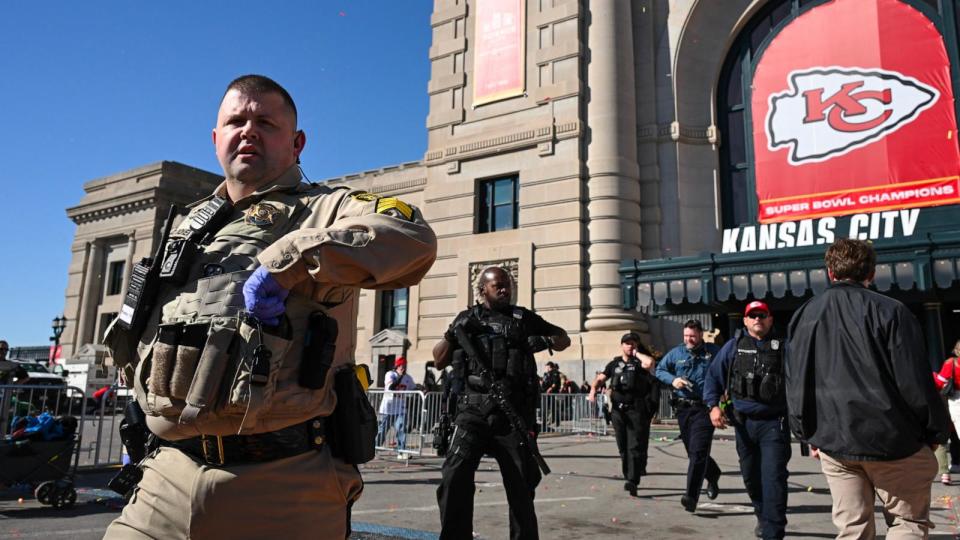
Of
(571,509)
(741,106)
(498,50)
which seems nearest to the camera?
(571,509)

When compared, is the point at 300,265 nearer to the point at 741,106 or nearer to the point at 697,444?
the point at 697,444

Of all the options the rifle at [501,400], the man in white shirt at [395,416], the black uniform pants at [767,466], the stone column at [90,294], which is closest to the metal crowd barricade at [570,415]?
the man in white shirt at [395,416]

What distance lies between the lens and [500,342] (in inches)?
201

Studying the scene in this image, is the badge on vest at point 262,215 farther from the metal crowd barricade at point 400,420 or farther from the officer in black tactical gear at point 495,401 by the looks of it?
the metal crowd barricade at point 400,420

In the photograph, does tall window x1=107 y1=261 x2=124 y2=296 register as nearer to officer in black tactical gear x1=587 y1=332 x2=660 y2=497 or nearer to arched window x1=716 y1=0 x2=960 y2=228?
arched window x1=716 y1=0 x2=960 y2=228

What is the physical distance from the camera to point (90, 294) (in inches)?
1501

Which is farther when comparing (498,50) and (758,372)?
(498,50)

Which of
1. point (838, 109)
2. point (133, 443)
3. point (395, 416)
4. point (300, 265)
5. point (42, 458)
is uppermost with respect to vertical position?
point (838, 109)

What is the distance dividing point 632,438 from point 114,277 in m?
37.7

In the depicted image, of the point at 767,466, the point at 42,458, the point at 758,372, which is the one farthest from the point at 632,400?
the point at 42,458

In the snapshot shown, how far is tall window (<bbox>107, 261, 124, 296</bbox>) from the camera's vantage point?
37938 millimetres

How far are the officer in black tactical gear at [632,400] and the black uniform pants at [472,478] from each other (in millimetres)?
3691

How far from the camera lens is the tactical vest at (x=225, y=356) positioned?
1994 millimetres

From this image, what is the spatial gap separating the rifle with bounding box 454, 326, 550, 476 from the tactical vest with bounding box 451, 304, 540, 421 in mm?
19
